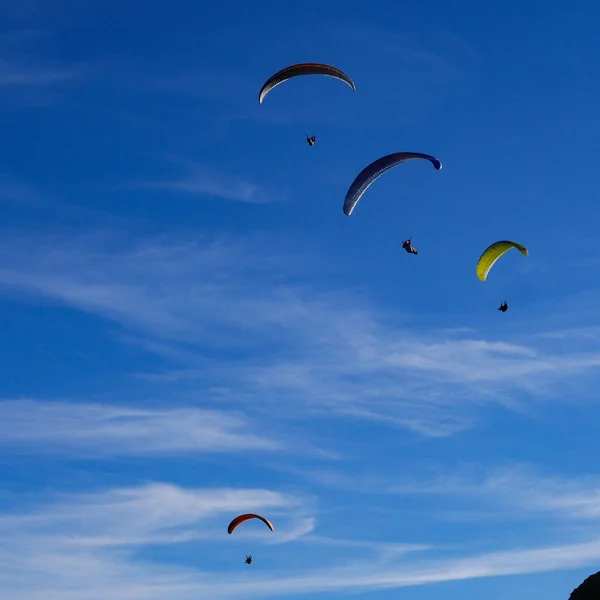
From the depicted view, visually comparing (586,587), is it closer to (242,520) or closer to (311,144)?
(242,520)

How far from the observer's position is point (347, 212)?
1890 inches

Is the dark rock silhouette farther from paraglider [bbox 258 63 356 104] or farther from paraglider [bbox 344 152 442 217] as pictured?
paraglider [bbox 258 63 356 104]

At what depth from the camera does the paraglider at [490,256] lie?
49438 millimetres

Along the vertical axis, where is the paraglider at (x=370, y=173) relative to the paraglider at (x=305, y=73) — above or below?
below

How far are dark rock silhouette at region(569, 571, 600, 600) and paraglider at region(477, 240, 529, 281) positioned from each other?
81.5 feet

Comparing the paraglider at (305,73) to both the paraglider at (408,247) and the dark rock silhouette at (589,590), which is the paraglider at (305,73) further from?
the dark rock silhouette at (589,590)

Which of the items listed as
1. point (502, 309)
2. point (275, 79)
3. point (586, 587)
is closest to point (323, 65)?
point (275, 79)

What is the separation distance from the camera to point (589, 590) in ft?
183

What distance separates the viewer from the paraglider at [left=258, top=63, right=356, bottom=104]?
48.1 meters

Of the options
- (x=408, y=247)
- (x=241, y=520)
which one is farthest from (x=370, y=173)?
(x=241, y=520)

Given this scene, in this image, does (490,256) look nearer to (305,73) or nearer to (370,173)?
(370,173)

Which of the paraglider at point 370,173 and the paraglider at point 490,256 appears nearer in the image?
the paraglider at point 370,173

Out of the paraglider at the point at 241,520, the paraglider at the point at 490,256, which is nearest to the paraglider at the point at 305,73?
the paraglider at the point at 490,256

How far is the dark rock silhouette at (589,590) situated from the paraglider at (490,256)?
81.5ft
